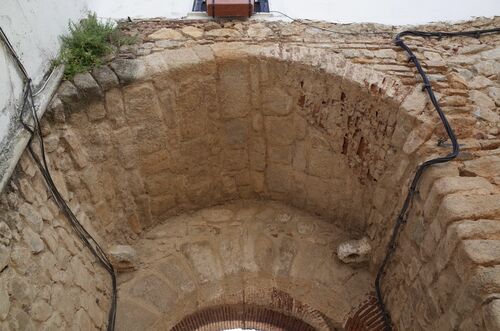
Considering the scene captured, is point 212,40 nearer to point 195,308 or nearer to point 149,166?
point 149,166

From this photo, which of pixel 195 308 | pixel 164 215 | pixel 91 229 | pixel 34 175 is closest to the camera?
pixel 34 175

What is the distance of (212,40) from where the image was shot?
3141 millimetres

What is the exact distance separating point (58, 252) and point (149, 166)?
85 cm

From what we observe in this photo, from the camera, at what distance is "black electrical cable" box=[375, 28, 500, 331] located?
7.86ft

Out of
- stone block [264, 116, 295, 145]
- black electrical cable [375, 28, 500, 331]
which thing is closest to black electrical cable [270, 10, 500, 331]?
black electrical cable [375, 28, 500, 331]

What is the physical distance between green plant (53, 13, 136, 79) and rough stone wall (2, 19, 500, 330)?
12cm

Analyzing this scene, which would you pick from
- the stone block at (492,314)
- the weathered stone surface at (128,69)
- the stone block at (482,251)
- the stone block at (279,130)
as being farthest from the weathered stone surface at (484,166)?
the weathered stone surface at (128,69)

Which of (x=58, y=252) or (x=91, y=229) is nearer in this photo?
(x=58, y=252)

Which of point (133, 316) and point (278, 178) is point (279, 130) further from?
point (133, 316)

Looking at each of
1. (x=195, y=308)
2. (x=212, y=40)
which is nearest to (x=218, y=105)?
(x=212, y=40)

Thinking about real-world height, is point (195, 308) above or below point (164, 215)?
below

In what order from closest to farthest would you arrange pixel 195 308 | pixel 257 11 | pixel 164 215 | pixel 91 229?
pixel 91 229, pixel 195 308, pixel 164 215, pixel 257 11

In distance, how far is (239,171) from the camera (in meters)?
3.35

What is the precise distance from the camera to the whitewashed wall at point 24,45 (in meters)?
2.22
